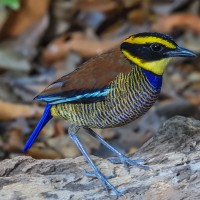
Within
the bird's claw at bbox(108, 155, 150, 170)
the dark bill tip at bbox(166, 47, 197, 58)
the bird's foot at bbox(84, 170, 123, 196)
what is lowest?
the bird's foot at bbox(84, 170, 123, 196)

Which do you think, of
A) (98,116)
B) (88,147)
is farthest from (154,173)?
(88,147)

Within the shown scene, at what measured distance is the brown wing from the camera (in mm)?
5078

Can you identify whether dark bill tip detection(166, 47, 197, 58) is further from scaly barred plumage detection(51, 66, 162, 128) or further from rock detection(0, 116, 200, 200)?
rock detection(0, 116, 200, 200)

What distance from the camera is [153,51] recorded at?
5004 millimetres

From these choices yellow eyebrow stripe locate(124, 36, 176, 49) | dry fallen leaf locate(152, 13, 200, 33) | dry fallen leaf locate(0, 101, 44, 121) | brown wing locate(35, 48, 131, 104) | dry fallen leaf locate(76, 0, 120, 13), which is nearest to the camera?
yellow eyebrow stripe locate(124, 36, 176, 49)

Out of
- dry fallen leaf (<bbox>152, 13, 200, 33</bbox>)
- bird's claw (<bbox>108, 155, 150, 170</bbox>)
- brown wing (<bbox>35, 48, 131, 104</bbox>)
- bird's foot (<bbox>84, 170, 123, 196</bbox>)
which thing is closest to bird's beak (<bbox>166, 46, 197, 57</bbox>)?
brown wing (<bbox>35, 48, 131, 104</bbox>)

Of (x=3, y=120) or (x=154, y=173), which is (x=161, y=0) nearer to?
(x=3, y=120)

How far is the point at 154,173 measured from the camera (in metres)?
5.05

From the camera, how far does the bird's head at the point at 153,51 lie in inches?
196

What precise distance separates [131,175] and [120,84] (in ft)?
2.11

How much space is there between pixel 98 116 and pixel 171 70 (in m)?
4.27

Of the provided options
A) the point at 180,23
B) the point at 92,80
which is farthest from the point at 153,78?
the point at 180,23

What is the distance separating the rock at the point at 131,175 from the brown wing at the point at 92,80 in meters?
0.51

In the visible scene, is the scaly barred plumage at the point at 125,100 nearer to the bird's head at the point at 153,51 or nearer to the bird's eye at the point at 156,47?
the bird's head at the point at 153,51
